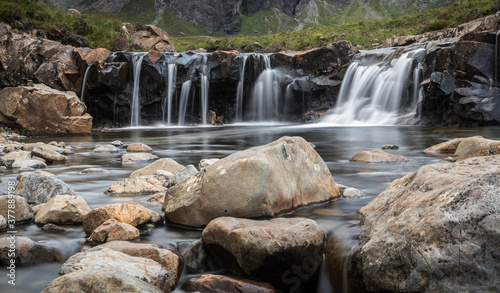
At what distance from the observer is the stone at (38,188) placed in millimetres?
5191

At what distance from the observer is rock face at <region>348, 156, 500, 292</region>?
245 cm

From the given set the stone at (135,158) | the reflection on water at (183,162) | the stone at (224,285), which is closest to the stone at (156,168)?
the reflection on water at (183,162)

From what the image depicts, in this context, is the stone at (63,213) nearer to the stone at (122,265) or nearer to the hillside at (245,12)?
the stone at (122,265)

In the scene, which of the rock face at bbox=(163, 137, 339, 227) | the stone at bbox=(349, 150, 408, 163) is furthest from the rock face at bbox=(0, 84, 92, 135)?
the rock face at bbox=(163, 137, 339, 227)

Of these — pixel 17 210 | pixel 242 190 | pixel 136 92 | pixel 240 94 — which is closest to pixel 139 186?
pixel 17 210

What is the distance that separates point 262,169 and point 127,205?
5.04 feet

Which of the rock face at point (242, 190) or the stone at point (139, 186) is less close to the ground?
the rock face at point (242, 190)

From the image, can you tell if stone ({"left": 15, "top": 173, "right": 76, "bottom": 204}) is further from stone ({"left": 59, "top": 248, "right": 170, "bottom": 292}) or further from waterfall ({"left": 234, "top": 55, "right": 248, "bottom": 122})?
waterfall ({"left": 234, "top": 55, "right": 248, "bottom": 122})

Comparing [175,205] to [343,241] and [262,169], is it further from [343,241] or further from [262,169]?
[343,241]

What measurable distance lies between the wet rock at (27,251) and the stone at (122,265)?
75 centimetres

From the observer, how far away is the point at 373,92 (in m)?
23.9

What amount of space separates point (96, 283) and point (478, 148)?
7.42 m

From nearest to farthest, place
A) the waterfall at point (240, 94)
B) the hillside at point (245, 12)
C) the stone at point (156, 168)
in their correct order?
the stone at point (156, 168) → the waterfall at point (240, 94) → the hillside at point (245, 12)

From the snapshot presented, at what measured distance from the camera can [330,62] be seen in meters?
26.4
